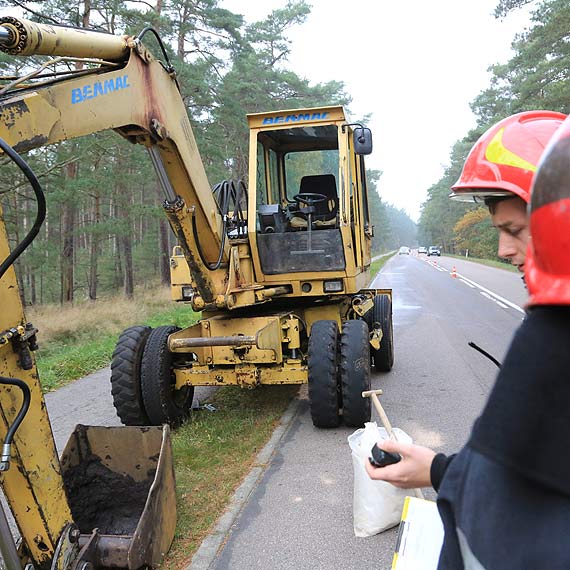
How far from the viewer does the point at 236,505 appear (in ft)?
13.7

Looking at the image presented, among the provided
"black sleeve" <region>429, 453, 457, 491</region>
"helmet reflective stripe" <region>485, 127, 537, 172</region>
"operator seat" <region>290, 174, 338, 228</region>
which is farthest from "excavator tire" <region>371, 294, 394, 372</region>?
"black sleeve" <region>429, 453, 457, 491</region>

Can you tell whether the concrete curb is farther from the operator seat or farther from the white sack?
the operator seat

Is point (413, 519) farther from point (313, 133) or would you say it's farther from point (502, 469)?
point (313, 133)

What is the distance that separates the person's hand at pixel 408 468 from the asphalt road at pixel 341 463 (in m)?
2.13

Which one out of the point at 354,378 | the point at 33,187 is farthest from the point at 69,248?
the point at 33,187

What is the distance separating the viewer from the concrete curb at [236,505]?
3.49 meters

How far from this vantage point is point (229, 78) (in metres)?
21.8

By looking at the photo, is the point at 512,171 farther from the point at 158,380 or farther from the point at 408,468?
the point at 158,380

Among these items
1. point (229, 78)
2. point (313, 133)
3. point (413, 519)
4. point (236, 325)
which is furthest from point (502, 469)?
point (229, 78)

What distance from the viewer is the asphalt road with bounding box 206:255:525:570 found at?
11.5 ft

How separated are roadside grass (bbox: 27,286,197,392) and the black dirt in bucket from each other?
16.0ft

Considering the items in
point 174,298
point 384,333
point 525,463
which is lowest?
point 384,333

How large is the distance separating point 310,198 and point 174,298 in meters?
2.13

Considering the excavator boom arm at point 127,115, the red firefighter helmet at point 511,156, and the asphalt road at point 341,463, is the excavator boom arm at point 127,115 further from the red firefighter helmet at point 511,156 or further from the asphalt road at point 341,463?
the red firefighter helmet at point 511,156
